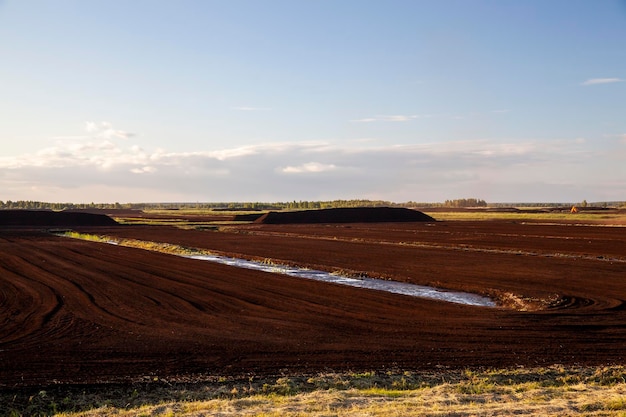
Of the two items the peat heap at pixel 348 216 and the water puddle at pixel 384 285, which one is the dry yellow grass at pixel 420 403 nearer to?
the water puddle at pixel 384 285

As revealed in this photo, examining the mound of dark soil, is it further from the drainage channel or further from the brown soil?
the brown soil

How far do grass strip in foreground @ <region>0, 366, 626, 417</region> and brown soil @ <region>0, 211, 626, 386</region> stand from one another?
81 cm

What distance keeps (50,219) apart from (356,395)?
99.8 meters

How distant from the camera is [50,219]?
98500 millimetres

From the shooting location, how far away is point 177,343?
14766 millimetres

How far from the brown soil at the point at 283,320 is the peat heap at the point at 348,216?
226 feet

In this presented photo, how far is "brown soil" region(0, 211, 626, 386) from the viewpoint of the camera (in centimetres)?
1288

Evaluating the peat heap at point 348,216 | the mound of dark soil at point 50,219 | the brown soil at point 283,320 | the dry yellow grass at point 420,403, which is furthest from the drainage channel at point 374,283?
the peat heap at point 348,216

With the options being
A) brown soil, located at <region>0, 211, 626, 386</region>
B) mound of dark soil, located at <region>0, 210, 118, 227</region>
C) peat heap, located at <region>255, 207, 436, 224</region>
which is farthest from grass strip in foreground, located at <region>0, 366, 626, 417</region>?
peat heap, located at <region>255, 207, 436, 224</region>

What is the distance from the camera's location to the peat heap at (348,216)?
104m

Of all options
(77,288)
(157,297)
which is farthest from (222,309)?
(77,288)

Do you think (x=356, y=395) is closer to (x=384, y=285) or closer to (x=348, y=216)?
(x=384, y=285)

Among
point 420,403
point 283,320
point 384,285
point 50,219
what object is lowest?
point 384,285

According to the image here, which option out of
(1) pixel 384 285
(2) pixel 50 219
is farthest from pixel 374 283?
(2) pixel 50 219
